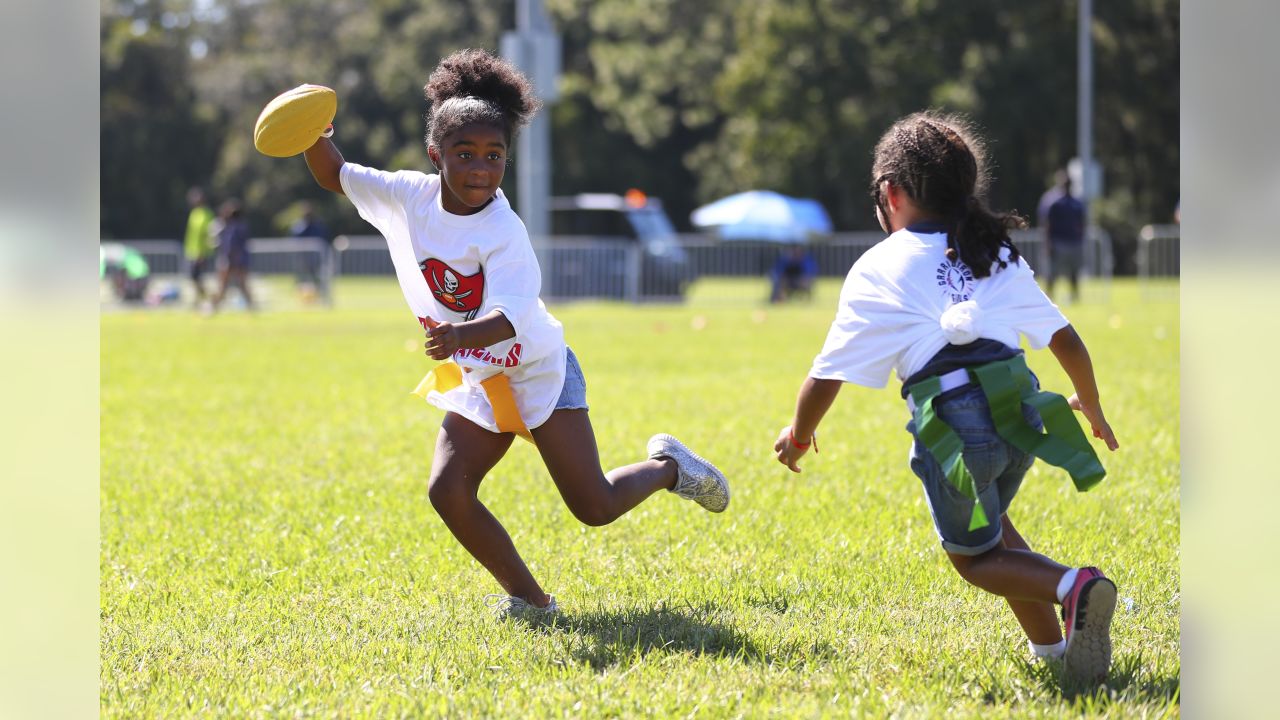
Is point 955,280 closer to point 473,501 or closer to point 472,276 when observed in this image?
point 472,276

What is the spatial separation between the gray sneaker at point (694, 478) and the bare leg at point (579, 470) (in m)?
0.29

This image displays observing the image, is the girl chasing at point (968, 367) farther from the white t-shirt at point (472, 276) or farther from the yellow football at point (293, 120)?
the yellow football at point (293, 120)

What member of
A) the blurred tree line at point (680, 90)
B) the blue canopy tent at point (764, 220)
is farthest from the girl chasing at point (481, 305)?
the blurred tree line at point (680, 90)

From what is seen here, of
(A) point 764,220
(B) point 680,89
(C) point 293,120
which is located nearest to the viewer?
(C) point 293,120

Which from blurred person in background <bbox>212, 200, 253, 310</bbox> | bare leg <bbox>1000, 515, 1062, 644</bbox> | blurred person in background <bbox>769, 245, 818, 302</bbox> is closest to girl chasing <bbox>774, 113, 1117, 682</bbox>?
bare leg <bbox>1000, 515, 1062, 644</bbox>

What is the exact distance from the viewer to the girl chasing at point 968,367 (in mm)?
3418

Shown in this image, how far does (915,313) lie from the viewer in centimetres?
351

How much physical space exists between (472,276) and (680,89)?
48865mm

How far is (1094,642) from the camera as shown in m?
3.43

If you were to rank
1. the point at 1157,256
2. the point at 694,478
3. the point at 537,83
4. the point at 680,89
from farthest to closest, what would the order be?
the point at 680,89, the point at 1157,256, the point at 537,83, the point at 694,478

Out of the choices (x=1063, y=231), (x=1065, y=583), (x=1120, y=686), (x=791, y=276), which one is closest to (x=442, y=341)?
(x=1065, y=583)

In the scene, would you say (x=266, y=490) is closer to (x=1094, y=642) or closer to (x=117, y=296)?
(x=1094, y=642)
